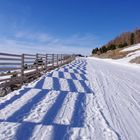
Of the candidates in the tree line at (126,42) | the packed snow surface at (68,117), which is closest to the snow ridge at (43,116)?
the packed snow surface at (68,117)

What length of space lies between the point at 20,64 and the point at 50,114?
5.82 meters

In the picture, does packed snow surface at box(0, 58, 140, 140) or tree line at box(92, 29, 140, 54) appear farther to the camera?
tree line at box(92, 29, 140, 54)

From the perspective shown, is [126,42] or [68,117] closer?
[68,117]

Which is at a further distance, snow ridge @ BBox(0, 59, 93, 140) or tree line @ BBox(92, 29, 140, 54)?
tree line @ BBox(92, 29, 140, 54)

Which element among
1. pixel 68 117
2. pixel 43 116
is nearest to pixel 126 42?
pixel 68 117

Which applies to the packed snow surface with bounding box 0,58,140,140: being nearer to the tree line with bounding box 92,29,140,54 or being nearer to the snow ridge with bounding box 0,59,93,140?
the snow ridge with bounding box 0,59,93,140

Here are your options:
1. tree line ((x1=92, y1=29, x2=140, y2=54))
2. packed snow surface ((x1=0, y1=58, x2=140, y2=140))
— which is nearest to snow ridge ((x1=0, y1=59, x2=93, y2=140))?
packed snow surface ((x1=0, y1=58, x2=140, y2=140))

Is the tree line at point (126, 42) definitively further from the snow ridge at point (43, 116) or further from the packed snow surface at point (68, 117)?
the snow ridge at point (43, 116)

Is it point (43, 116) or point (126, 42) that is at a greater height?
point (43, 116)

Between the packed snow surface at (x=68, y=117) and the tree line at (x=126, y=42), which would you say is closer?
the packed snow surface at (x=68, y=117)

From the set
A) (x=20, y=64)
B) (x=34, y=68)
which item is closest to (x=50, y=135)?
(x=20, y=64)

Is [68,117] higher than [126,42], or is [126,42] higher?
[68,117]

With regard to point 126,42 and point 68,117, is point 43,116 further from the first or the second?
point 126,42

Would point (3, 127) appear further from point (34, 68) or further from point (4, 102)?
point (34, 68)
